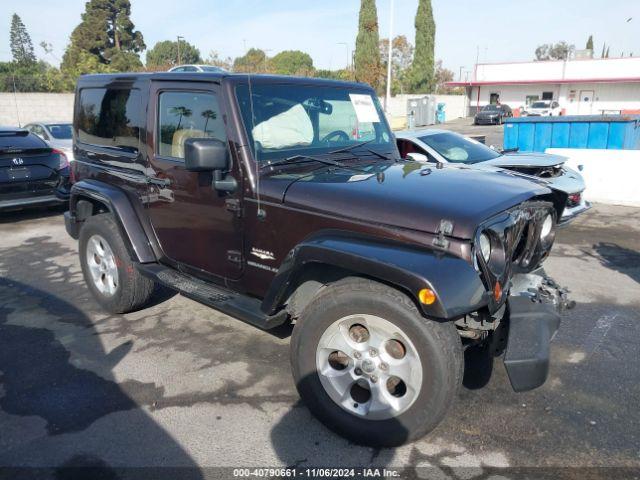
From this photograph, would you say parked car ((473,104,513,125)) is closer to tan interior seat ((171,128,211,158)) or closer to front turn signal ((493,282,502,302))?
tan interior seat ((171,128,211,158))

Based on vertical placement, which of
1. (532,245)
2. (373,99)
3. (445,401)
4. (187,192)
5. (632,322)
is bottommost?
(632,322)

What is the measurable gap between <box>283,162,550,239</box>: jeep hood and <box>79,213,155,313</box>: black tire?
192cm

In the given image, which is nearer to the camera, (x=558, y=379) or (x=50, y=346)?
(x=558, y=379)

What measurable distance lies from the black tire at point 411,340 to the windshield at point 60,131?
1053 centimetres

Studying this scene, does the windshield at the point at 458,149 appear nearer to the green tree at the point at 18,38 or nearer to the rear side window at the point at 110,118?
the rear side window at the point at 110,118

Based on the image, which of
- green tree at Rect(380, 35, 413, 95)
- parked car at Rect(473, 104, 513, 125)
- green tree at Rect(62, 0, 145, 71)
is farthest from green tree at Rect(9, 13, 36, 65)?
parked car at Rect(473, 104, 513, 125)

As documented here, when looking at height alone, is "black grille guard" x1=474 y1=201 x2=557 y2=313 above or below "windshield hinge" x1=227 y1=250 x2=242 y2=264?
above

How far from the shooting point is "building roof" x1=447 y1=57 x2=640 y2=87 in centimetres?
4250

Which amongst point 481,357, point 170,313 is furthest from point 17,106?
point 481,357

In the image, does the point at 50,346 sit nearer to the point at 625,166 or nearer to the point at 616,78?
the point at 625,166

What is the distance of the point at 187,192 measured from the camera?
3.79m

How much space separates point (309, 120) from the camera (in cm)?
377

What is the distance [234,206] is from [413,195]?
1.24m

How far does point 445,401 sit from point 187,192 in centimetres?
232
